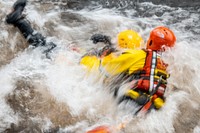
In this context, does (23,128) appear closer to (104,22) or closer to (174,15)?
(104,22)

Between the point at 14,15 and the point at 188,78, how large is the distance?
10.9ft

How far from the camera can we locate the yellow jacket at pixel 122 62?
4867 mm

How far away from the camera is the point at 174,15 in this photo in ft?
26.8

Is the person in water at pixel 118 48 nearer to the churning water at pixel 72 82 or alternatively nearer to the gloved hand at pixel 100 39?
the churning water at pixel 72 82

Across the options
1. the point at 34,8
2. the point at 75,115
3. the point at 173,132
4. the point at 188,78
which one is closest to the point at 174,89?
the point at 188,78

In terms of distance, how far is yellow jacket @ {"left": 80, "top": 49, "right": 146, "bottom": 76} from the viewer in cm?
487

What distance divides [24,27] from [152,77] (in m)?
2.71

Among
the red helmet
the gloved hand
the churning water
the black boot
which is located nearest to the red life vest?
the red helmet

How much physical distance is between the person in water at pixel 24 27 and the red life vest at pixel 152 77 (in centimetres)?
209

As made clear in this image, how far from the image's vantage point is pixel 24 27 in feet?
20.4

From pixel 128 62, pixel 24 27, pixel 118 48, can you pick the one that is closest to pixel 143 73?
pixel 128 62

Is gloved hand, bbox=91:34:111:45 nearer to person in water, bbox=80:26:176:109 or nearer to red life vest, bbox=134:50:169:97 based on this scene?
person in water, bbox=80:26:176:109

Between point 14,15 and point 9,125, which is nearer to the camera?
point 9,125

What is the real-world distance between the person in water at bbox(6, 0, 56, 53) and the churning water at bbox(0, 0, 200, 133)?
147 mm
